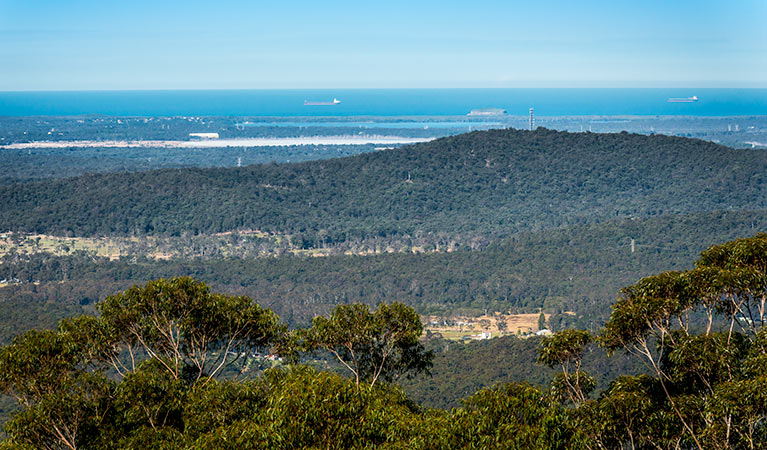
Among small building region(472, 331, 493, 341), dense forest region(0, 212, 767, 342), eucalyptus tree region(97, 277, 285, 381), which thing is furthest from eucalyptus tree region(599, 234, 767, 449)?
dense forest region(0, 212, 767, 342)

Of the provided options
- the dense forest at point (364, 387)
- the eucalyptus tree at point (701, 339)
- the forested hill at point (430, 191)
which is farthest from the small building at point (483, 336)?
the eucalyptus tree at point (701, 339)

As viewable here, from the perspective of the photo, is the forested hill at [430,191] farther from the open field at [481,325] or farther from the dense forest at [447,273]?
the open field at [481,325]

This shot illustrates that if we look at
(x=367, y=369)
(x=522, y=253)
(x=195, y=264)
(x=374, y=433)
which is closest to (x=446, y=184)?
(x=522, y=253)

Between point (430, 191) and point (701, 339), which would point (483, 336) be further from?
point (430, 191)

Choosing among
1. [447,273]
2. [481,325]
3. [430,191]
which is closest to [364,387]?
[481,325]

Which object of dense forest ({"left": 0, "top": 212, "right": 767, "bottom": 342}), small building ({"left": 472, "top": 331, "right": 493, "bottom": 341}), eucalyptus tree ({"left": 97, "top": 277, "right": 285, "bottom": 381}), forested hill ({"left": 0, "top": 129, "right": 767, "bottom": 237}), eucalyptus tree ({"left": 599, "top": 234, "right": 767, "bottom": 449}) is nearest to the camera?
eucalyptus tree ({"left": 599, "top": 234, "right": 767, "bottom": 449})

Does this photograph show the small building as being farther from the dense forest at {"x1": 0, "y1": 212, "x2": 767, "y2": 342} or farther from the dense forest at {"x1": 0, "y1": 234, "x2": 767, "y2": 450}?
the dense forest at {"x1": 0, "y1": 234, "x2": 767, "y2": 450}
